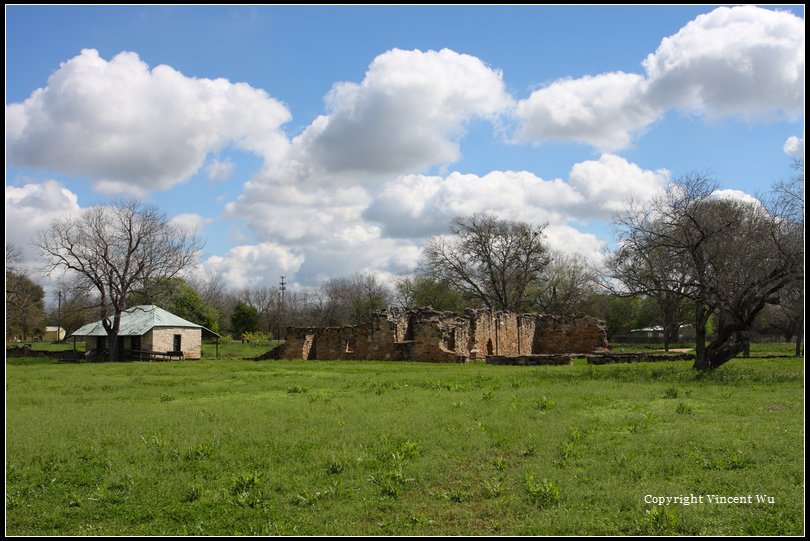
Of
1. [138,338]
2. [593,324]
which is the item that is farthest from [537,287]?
[138,338]

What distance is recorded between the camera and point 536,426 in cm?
996

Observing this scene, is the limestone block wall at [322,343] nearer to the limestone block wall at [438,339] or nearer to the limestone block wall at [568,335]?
the limestone block wall at [438,339]

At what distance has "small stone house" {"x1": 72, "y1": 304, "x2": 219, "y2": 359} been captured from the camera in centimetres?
3875

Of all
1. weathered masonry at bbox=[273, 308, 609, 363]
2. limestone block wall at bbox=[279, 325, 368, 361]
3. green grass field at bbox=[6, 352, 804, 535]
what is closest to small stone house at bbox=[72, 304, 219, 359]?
limestone block wall at bbox=[279, 325, 368, 361]

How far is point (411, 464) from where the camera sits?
781 centimetres

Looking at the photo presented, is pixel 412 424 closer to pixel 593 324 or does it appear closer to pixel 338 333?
pixel 338 333

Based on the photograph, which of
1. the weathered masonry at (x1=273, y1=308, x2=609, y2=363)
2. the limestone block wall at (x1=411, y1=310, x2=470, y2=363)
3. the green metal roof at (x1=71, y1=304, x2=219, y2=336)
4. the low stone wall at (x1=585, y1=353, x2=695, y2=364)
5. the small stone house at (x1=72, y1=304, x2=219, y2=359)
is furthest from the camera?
the small stone house at (x1=72, y1=304, x2=219, y2=359)

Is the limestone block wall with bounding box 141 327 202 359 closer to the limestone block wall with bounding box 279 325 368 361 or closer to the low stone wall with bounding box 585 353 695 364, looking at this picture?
the limestone block wall with bounding box 279 325 368 361

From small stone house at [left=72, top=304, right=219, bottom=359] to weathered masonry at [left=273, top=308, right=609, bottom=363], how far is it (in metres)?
7.01

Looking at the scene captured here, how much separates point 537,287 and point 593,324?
20144 mm

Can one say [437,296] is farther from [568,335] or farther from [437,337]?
[437,337]

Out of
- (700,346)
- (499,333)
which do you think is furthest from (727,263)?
(499,333)

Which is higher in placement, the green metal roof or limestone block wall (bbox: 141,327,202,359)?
the green metal roof

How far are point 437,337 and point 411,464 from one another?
22.6 metres
